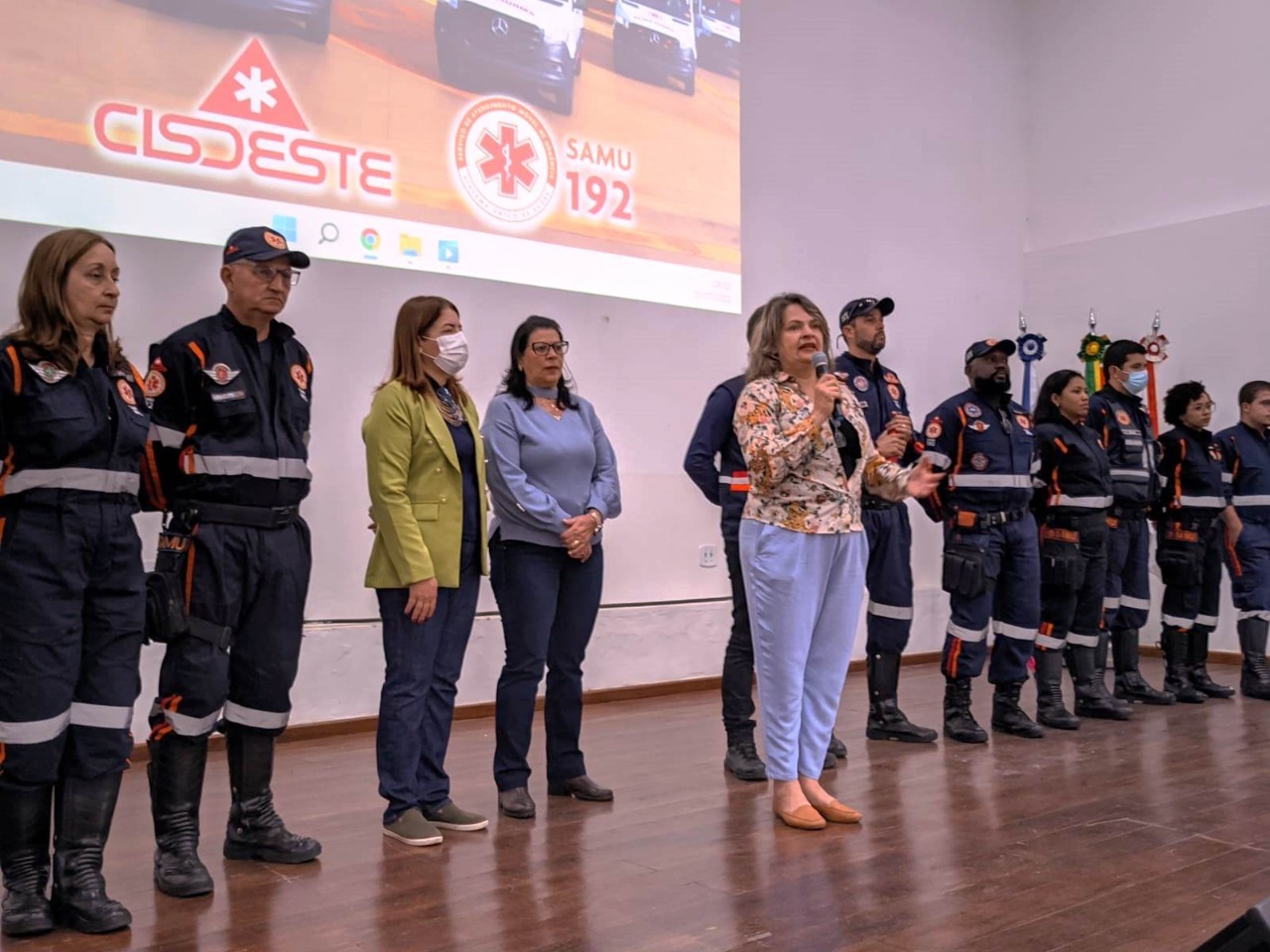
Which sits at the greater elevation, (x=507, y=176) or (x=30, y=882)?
(x=507, y=176)

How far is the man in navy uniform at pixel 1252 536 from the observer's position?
18.5ft

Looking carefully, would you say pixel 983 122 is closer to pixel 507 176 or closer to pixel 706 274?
pixel 706 274

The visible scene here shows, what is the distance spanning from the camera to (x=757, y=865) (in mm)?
2807

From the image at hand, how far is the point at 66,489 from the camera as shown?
2311mm

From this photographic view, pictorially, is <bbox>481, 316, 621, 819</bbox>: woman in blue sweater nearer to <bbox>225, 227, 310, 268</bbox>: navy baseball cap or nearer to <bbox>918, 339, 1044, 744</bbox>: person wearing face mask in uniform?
<bbox>225, 227, 310, 268</bbox>: navy baseball cap

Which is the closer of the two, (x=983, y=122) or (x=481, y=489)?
(x=481, y=489)

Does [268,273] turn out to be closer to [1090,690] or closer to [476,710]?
[476,710]

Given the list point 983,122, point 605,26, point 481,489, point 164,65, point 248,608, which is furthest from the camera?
point 983,122

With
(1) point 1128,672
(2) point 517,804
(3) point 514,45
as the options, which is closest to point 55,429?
(2) point 517,804

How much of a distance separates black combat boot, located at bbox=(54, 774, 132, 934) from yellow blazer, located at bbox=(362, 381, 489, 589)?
827 mm

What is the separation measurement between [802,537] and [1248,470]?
12.2 ft

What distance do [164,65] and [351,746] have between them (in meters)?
2.57

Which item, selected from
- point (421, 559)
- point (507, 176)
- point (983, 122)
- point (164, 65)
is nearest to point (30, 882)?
point (421, 559)

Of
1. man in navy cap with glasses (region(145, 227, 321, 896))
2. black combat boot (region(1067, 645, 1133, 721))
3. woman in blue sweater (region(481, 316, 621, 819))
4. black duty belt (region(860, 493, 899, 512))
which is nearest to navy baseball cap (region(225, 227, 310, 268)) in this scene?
man in navy cap with glasses (region(145, 227, 321, 896))
